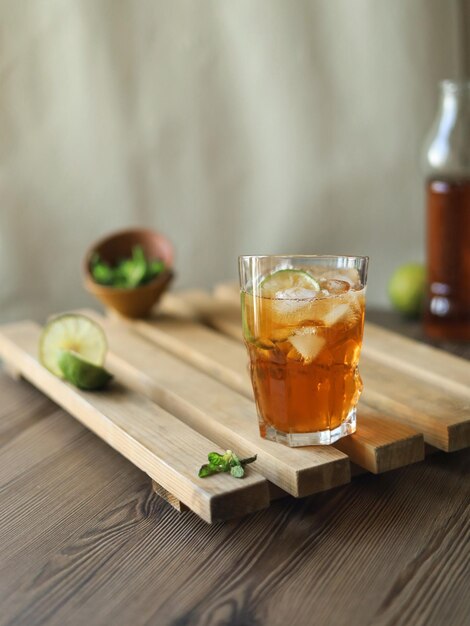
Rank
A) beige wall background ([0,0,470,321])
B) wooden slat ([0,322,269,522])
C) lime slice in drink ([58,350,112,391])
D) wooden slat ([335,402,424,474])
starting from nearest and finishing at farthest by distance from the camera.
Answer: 1. wooden slat ([0,322,269,522])
2. wooden slat ([335,402,424,474])
3. lime slice in drink ([58,350,112,391])
4. beige wall background ([0,0,470,321])

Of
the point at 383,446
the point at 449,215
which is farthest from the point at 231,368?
the point at 449,215

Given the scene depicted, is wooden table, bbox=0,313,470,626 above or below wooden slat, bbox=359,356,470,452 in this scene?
below

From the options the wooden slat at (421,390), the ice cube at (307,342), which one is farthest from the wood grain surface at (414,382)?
the ice cube at (307,342)

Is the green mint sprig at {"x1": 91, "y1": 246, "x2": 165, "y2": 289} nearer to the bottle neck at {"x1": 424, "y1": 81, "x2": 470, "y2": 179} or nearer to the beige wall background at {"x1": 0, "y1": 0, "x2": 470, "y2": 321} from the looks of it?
the beige wall background at {"x1": 0, "y1": 0, "x2": 470, "y2": 321}

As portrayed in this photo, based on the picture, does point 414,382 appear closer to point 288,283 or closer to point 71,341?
point 288,283

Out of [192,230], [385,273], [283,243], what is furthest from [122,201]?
[385,273]

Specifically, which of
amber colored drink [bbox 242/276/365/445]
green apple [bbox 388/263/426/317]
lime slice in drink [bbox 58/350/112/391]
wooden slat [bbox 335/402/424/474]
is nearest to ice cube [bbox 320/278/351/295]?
amber colored drink [bbox 242/276/365/445]

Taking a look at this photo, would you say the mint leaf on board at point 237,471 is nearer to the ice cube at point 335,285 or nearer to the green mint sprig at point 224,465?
the green mint sprig at point 224,465

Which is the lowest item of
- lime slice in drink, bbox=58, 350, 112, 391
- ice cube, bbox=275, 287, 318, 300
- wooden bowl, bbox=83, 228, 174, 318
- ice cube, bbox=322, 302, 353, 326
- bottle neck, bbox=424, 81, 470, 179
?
lime slice in drink, bbox=58, 350, 112, 391
